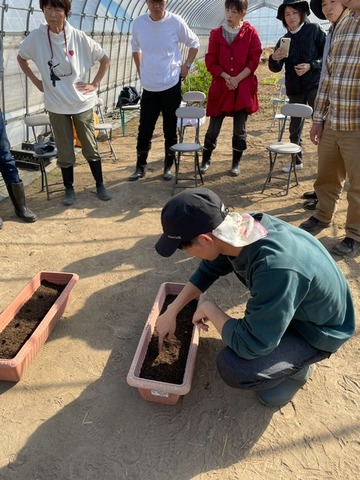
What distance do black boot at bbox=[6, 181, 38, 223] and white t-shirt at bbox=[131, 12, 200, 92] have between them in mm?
1888

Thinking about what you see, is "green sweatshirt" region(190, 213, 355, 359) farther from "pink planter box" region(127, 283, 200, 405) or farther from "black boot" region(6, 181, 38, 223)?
"black boot" region(6, 181, 38, 223)

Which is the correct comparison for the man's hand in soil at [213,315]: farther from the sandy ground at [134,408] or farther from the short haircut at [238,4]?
the short haircut at [238,4]

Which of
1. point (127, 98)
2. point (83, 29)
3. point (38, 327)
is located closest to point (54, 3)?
point (38, 327)

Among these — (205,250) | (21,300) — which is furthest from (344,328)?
(21,300)

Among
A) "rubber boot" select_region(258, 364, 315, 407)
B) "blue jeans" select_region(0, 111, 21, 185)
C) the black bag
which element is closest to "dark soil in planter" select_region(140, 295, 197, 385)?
"rubber boot" select_region(258, 364, 315, 407)

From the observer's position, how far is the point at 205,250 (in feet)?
5.11

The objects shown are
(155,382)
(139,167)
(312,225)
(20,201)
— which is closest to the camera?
(155,382)

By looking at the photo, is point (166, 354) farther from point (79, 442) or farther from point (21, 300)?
point (21, 300)

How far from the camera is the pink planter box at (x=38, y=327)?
2121 mm

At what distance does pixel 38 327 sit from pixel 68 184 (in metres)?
2.36

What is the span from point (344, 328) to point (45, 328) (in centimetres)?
170

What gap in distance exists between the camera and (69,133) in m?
4.05

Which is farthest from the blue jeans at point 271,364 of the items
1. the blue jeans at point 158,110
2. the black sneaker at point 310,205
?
the blue jeans at point 158,110

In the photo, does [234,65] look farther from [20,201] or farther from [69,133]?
[20,201]
